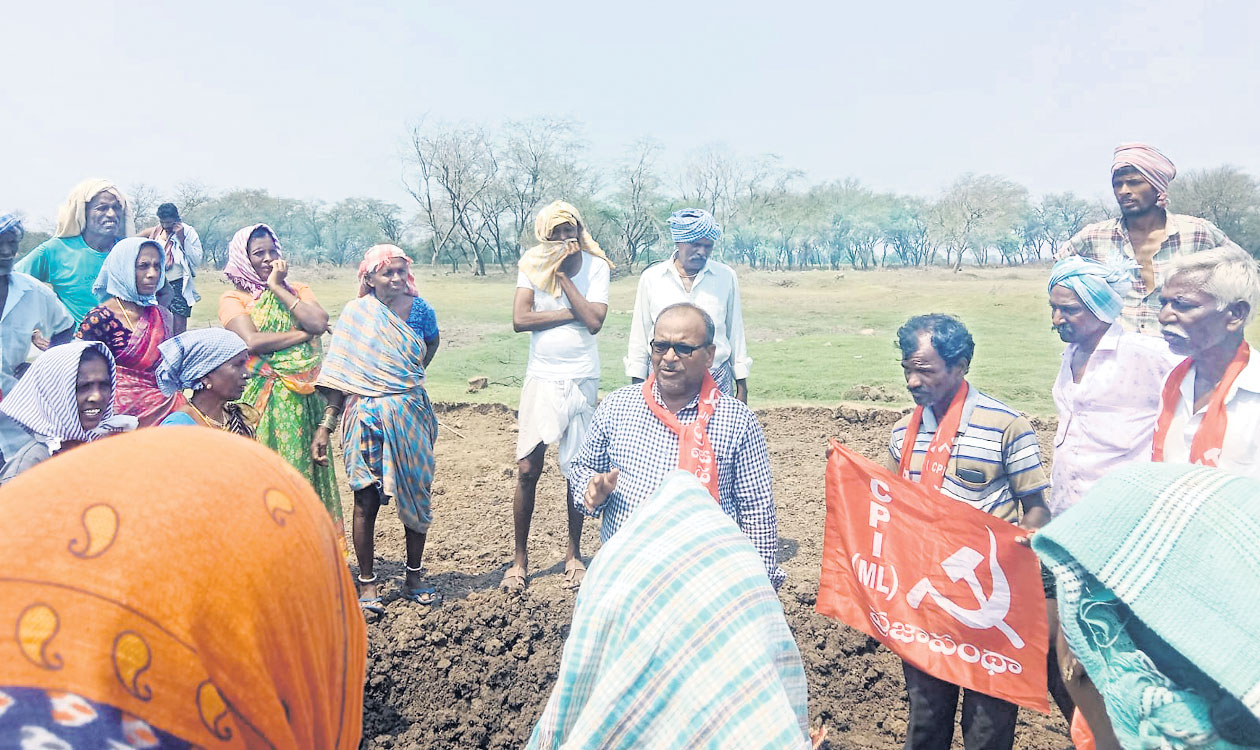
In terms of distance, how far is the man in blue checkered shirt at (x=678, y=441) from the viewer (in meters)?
3.12

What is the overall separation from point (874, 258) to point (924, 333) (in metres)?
84.3

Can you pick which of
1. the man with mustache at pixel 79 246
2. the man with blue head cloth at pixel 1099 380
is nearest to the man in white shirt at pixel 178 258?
the man with mustache at pixel 79 246

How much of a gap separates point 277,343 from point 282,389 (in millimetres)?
278

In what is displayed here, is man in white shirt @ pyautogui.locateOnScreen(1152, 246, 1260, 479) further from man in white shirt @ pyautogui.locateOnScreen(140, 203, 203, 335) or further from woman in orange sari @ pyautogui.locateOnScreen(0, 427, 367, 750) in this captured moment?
man in white shirt @ pyautogui.locateOnScreen(140, 203, 203, 335)

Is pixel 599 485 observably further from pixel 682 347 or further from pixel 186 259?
pixel 186 259

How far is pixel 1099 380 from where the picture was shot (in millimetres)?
3262

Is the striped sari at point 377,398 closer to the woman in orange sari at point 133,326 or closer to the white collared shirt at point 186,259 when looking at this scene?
the woman in orange sari at point 133,326

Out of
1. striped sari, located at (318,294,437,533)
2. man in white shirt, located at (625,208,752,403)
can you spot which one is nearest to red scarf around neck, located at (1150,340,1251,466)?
man in white shirt, located at (625,208,752,403)

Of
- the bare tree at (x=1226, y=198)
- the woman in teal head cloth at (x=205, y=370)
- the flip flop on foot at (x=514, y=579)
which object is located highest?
the bare tree at (x=1226, y=198)

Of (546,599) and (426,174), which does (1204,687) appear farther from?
(426,174)

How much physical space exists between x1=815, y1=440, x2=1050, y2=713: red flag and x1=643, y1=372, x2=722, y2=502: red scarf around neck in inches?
24.5

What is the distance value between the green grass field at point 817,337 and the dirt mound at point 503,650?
13.3ft

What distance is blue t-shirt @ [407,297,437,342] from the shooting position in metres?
4.72

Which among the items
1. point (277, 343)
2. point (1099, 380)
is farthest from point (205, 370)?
point (1099, 380)
